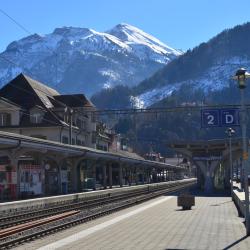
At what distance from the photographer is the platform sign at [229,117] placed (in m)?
17.4

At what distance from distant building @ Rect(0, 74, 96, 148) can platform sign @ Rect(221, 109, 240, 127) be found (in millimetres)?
43176

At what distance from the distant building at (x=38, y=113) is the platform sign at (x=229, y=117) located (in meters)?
43.2

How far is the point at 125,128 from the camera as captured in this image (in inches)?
7402

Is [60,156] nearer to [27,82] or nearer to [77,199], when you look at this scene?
[77,199]

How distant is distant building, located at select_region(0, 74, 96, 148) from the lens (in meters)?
65.3

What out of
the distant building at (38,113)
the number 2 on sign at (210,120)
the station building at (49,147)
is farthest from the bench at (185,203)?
the distant building at (38,113)

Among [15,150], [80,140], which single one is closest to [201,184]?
[80,140]

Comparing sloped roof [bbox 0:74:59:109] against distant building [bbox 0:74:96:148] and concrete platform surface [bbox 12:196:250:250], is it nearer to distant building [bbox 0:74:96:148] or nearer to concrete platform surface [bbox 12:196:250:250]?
distant building [bbox 0:74:96:148]

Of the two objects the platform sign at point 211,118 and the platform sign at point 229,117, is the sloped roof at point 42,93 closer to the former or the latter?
the platform sign at point 211,118

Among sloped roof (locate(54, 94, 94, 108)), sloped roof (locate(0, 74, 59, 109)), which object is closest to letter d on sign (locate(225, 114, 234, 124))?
sloped roof (locate(0, 74, 59, 109))

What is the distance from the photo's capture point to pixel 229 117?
57.3 feet

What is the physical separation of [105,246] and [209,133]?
170 meters

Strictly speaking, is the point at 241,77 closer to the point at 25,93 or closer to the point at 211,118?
the point at 211,118

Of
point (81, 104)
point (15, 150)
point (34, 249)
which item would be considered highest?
point (81, 104)
